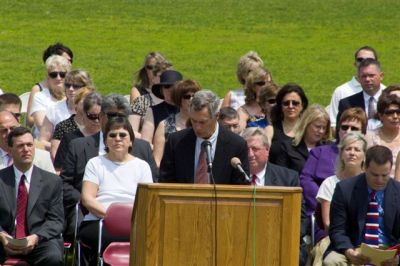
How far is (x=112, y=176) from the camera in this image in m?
12.6

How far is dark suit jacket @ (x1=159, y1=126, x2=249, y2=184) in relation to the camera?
11.6 m

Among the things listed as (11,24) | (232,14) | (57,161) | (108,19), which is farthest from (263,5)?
(57,161)

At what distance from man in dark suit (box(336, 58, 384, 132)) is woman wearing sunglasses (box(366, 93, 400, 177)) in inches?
63.4

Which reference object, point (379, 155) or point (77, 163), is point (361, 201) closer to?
point (379, 155)

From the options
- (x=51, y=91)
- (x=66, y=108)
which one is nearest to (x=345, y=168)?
(x=66, y=108)

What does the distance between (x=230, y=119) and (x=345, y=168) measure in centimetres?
191

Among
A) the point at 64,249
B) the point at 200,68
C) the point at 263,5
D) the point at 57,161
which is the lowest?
the point at 64,249

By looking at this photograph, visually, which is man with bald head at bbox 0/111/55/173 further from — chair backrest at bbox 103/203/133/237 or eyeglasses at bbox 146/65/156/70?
eyeglasses at bbox 146/65/156/70

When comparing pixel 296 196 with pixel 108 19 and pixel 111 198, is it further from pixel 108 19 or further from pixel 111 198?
pixel 108 19

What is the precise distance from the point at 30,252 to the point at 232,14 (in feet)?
78.7

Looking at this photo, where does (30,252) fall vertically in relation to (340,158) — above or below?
below

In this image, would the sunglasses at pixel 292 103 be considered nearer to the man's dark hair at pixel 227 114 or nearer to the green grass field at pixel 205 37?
the man's dark hair at pixel 227 114

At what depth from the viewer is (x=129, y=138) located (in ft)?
41.5

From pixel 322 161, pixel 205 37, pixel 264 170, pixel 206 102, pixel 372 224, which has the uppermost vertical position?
pixel 205 37
